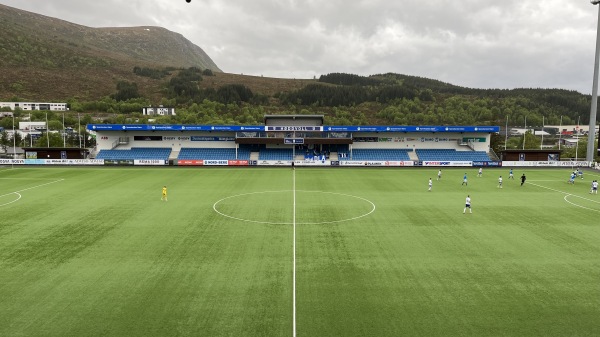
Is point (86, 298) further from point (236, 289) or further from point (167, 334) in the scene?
point (236, 289)

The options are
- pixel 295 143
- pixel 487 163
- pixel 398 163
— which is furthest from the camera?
pixel 295 143

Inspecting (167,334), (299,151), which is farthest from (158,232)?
(299,151)

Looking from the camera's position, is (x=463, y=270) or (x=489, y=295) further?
(x=463, y=270)

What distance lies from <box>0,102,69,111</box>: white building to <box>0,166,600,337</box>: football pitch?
158 m

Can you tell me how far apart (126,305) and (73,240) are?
961 cm

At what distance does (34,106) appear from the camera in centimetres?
16150

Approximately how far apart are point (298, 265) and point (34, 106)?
189884mm

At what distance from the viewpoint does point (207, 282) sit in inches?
572

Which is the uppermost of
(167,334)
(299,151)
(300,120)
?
(300,120)

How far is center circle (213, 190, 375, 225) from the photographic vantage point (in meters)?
24.8

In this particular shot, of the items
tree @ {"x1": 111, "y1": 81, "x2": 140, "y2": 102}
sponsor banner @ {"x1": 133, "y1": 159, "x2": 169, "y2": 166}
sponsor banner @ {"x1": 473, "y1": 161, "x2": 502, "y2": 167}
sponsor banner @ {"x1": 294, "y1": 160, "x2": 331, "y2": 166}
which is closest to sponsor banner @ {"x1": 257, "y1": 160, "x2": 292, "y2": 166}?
sponsor banner @ {"x1": 294, "y1": 160, "x2": 331, "y2": 166}

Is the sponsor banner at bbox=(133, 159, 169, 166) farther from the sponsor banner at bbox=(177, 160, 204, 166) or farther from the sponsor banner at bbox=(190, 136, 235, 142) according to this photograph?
the sponsor banner at bbox=(190, 136, 235, 142)

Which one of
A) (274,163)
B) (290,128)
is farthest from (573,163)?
(274,163)

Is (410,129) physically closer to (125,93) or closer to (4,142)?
(4,142)
